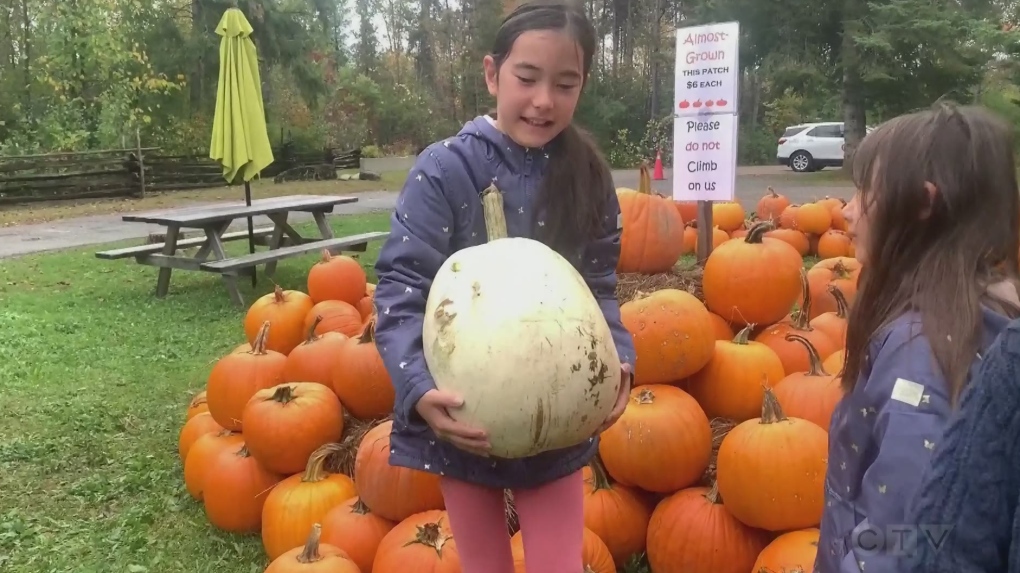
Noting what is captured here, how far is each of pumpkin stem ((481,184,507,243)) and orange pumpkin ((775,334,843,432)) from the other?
143 centimetres

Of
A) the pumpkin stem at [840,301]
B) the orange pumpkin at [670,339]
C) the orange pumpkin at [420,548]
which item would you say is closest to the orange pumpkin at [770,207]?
the pumpkin stem at [840,301]

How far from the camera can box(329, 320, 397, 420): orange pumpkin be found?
3.08 metres

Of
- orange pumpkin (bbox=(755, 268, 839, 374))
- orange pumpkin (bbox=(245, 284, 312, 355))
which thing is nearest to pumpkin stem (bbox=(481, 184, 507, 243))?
orange pumpkin (bbox=(755, 268, 839, 374))

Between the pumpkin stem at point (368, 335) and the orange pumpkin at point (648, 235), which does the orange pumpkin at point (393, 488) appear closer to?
the pumpkin stem at point (368, 335)

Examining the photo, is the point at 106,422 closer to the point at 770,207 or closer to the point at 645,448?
the point at 645,448

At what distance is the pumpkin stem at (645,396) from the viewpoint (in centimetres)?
273

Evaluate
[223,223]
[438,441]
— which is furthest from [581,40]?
[223,223]

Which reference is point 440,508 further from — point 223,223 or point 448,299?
point 223,223

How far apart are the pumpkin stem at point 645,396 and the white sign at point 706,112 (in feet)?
6.56

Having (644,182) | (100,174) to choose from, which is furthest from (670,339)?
(100,174)

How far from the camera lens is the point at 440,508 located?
2.63 metres

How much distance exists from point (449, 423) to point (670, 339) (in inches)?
58.7

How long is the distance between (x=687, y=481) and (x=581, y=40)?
1600 millimetres

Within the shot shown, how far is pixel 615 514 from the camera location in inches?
105
